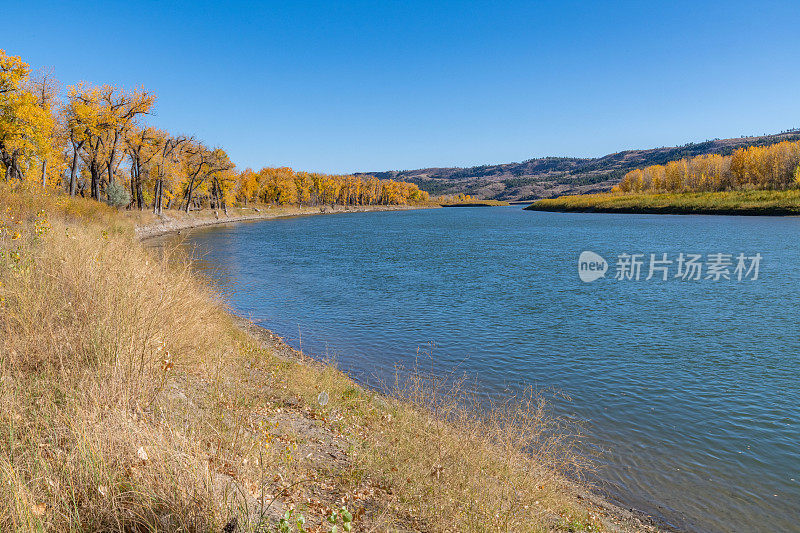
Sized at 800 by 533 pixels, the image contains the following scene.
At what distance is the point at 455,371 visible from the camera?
46.6 ft

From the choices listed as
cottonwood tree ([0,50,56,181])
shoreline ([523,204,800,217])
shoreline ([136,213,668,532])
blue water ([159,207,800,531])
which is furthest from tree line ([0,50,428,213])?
shoreline ([523,204,800,217])

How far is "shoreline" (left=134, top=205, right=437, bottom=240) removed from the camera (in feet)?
189

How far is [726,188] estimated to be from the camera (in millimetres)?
121688

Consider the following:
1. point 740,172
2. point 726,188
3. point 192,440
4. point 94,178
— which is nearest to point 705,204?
point 726,188

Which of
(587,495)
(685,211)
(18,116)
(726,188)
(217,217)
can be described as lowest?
(587,495)

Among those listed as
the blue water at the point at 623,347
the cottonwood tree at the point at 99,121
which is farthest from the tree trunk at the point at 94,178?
the blue water at the point at 623,347

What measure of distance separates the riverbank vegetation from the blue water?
69.5 metres

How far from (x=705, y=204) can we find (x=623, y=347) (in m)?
101

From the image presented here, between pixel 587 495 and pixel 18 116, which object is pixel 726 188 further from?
pixel 18 116

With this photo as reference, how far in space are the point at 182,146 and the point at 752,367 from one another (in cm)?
7739

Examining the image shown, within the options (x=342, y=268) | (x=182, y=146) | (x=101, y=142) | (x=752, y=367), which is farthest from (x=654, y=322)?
(x=182, y=146)

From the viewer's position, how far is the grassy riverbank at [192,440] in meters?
4.40

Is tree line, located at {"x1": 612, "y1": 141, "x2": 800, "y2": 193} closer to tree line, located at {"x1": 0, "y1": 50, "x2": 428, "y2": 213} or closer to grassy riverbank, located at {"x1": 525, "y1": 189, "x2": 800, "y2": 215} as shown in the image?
grassy riverbank, located at {"x1": 525, "y1": 189, "x2": 800, "y2": 215}

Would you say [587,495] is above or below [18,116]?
below
